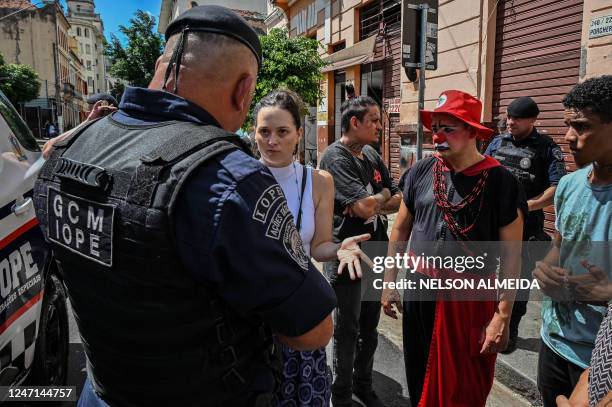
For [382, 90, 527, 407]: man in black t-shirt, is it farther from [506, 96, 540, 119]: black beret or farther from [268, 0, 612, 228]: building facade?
[268, 0, 612, 228]: building facade

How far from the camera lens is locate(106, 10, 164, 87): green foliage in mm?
22500

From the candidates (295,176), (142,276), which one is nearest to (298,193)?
(295,176)

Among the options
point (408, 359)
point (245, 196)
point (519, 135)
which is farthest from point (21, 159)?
point (519, 135)

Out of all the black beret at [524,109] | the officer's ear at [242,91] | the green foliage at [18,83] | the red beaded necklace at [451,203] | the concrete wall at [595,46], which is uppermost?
the green foliage at [18,83]

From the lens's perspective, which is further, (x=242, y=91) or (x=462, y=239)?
(x=462, y=239)

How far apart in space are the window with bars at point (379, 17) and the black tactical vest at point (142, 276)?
9750 mm

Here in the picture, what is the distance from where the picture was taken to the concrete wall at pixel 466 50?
725 cm

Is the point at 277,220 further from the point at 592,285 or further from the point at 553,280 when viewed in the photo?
the point at 553,280

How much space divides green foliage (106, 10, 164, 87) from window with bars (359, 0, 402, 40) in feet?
45.0

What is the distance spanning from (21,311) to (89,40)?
104 meters

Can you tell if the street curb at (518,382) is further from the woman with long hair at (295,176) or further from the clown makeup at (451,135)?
the clown makeup at (451,135)

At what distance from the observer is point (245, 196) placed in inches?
41.9

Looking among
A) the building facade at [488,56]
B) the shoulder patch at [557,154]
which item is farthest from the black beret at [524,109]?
the building facade at [488,56]

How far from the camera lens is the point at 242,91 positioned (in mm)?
1280
